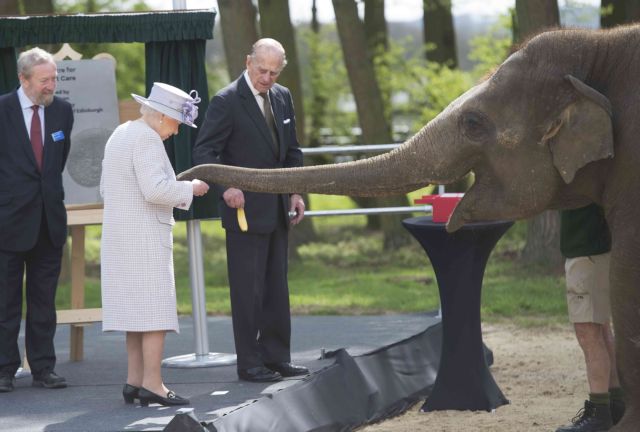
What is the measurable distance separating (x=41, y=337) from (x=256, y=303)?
4.79 ft

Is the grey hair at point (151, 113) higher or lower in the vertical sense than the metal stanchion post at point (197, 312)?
higher

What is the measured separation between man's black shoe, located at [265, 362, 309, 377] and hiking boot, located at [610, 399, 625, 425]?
200cm

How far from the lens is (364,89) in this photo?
60.7ft

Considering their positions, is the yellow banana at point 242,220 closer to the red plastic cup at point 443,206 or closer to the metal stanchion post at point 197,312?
the red plastic cup at point 443,206

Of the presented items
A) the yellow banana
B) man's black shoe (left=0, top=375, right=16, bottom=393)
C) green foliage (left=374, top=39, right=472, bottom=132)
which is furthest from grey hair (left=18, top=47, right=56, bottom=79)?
green foliage (left=374, top=39, right=472, bottom=132)

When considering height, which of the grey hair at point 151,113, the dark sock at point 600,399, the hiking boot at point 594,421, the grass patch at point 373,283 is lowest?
the hiking boot at point 594,421

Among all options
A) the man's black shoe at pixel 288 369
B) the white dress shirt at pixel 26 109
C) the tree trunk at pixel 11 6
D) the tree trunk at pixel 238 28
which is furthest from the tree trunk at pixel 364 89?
the white dress shirt at pixel 26 109

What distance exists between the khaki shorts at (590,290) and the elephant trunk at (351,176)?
158 cm

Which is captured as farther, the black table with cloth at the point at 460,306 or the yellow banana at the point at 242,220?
the black table with cloth at the point at 460,306

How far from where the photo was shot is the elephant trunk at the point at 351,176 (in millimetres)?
5973

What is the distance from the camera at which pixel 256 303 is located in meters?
8.27

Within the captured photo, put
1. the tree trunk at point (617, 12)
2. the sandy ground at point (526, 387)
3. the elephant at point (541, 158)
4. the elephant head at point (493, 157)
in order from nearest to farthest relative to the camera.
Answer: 1. the elephant at point (541, 158)
2. the elephant head at point (493, 157)
3. the sandy ground at point (526, 387)
4. the tree trunk at point (617, 12)

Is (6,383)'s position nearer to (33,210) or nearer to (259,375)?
(33,210)

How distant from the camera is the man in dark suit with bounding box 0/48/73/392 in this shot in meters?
8.21
